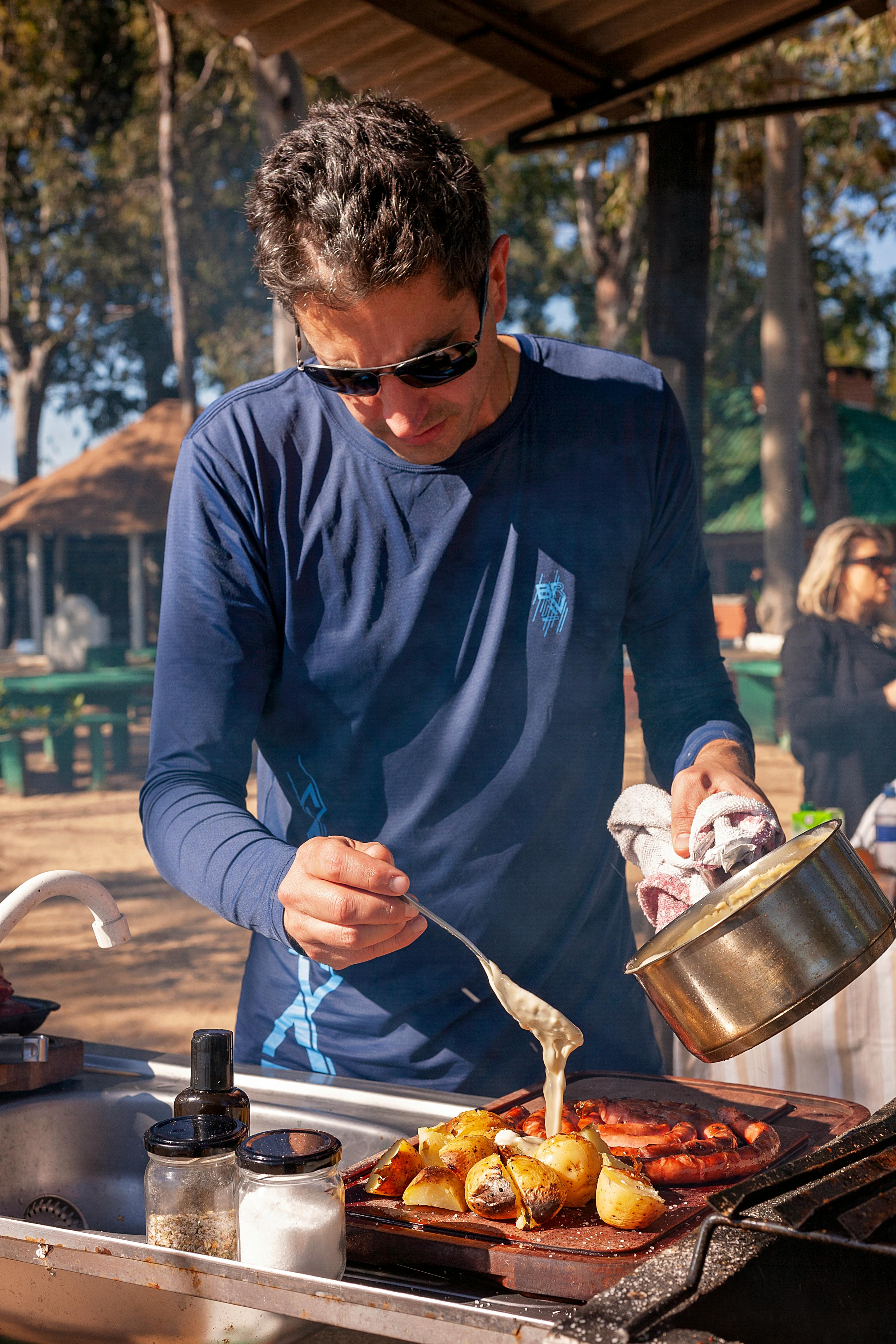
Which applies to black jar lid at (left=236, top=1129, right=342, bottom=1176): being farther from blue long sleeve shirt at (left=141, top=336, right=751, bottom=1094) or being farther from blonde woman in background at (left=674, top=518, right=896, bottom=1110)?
blonde woman in background at (left=674, top=518, right=896, bottom=1110)

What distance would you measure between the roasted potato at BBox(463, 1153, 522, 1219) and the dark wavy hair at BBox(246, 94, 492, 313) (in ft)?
3.48

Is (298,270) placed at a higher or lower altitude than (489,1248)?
higher

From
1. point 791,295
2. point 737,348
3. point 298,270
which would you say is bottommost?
point 298,270

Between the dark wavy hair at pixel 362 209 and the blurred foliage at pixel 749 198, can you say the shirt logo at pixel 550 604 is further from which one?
the blurred foliage at pixel 749 198

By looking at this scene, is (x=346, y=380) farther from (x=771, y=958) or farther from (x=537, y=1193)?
(x=537, y=1193)

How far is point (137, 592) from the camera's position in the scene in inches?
675

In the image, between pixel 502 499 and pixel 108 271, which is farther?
pixel 108 271

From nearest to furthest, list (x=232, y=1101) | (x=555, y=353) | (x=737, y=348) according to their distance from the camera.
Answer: (x=232, y=1101) < (x=555, y=353) < (x=737, y=348)

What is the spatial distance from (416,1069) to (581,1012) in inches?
11.0

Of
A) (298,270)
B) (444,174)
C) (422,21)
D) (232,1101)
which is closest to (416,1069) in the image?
(232,1101)

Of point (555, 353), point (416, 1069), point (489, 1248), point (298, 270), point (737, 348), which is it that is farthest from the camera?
point (737, 348)

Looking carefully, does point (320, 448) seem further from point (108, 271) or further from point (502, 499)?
point (108, 271)

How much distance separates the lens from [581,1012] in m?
1.89

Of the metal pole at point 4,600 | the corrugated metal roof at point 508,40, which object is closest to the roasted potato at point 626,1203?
the corrugated metal roof at point 508,40
